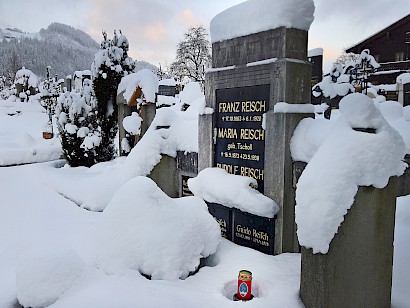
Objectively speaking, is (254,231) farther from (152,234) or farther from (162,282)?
(162,282)

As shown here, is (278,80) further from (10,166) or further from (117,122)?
(10,166)

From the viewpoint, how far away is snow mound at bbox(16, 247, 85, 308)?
3482mm

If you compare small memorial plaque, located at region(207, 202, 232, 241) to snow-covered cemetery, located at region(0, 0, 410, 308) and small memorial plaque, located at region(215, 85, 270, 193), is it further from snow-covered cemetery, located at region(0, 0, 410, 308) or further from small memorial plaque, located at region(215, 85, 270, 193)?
small memorial plaque, located at region(215, 85, 270, 193)

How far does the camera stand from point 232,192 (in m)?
5.03

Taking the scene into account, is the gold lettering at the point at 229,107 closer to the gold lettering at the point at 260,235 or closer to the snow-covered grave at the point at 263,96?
the snow-covered grave at the point at 263,96

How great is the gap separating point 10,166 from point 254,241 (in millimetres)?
11331

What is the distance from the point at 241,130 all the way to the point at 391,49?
75.9ft

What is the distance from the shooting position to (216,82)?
18.8 feet

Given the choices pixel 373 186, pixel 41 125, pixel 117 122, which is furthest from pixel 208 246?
pixel 41 125

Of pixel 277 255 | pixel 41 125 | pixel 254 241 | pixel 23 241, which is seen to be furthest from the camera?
pixel 41 125

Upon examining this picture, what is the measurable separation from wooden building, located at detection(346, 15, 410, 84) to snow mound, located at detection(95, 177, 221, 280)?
2291 cm

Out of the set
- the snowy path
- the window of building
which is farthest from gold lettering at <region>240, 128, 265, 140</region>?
the window of building

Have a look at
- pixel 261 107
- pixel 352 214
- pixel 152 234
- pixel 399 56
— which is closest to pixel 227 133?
pixel 261 107

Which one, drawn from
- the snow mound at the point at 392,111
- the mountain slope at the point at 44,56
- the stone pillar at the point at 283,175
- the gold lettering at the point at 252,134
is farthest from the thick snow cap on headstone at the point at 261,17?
the mountain slope at the point at 44,56
